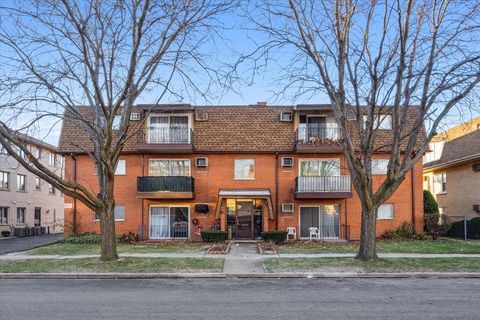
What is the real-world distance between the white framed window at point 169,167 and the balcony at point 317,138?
607 centimetres

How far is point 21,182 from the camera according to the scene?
40.7 metres

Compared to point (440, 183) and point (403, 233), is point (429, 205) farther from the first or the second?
point (440, 183)

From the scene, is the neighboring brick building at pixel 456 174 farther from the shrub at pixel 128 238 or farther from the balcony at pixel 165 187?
the shrub at pixel 128 238

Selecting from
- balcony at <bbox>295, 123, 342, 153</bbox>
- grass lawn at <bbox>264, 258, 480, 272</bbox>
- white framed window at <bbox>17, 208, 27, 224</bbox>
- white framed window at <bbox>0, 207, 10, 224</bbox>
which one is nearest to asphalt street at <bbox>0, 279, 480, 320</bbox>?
grass lawn at <bbox>264, 258, 480, 272</bbox>

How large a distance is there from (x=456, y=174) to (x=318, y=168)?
10324 mm

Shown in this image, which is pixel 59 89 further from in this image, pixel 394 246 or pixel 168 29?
pixel 394 246

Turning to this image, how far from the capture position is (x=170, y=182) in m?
26.1

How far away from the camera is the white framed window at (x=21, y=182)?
40.1 m

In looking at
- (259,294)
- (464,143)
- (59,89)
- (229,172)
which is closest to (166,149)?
(229,172)

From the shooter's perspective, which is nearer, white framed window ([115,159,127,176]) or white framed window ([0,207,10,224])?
white framed window ([115,159,127,176])

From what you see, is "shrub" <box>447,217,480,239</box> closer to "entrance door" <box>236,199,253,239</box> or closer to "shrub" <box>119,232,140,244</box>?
"entrance door" <box>236,199,253,239</box>

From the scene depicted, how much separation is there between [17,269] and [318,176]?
15632 mm

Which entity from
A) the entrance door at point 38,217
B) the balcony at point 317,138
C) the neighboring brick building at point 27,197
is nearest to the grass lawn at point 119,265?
the balcony at point 317,138

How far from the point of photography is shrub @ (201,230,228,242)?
2494 cm
